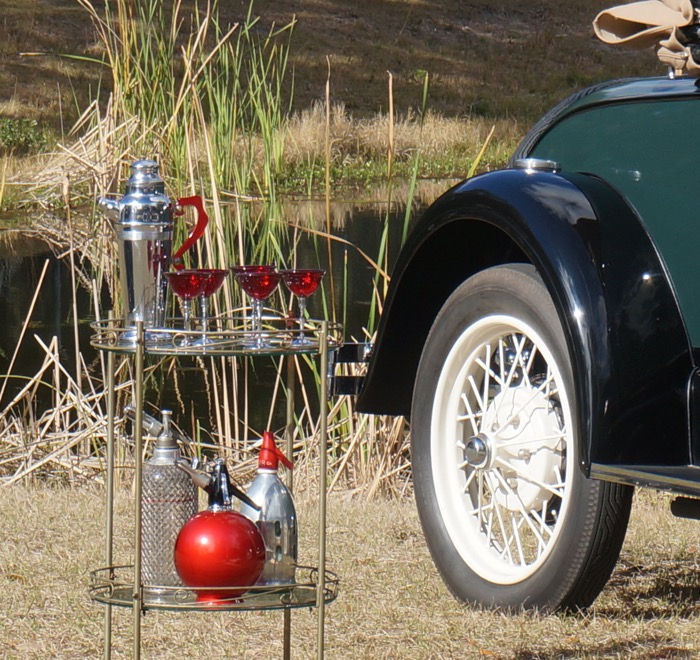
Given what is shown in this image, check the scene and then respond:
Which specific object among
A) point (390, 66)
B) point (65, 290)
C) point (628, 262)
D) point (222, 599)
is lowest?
point (65, 290)

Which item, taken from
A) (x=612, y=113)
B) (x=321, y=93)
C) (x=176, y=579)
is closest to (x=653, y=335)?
(x=612, y=113)

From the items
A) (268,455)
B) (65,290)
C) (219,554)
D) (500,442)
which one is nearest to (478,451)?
(500,442)

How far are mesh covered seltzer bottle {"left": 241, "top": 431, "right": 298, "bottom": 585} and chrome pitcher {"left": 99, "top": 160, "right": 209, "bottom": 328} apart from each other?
39 centimetres

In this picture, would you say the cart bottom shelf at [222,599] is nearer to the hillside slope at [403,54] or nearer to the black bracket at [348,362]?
the black bracket at [348,362]

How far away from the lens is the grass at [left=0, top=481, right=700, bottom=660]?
3.12 m

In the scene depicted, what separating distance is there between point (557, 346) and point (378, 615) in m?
0.81

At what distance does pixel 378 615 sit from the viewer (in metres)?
3.37

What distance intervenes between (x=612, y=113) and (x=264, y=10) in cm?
2932

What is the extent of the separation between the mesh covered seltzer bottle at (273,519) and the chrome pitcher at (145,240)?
389 millimetres

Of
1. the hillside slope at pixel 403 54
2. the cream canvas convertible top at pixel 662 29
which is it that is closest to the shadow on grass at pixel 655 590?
the cream canvas convertible top at pixel 662 29

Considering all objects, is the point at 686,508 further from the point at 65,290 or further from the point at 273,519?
the point at 65,290

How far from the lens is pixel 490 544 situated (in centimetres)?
346

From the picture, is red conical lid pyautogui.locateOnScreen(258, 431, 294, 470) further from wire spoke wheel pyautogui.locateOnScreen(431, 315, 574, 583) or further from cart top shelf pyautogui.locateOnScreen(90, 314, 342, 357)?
wire spoke wheel pyautogui.locateOnScreen(431, 315, 574, 583)

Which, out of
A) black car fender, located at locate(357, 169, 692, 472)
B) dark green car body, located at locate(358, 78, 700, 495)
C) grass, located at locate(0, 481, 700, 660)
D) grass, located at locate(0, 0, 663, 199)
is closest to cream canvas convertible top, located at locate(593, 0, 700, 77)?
dark green car body, located at locate(358, 78, 700, 495)
